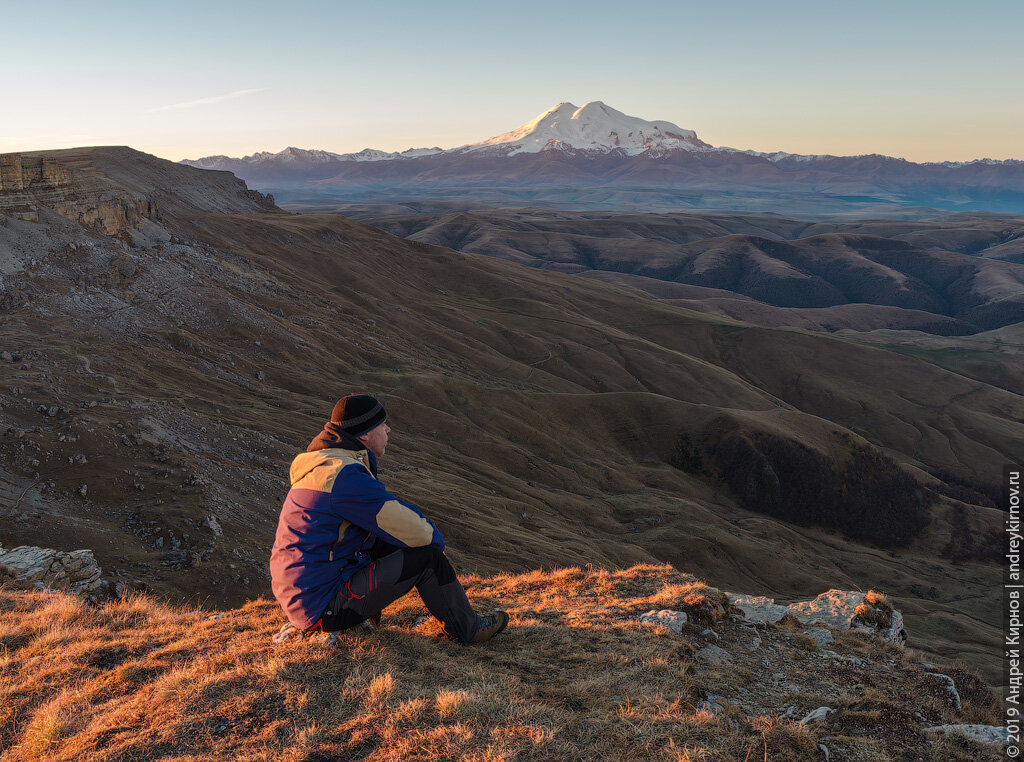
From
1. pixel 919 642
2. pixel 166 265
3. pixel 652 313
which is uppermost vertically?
pixel 166 265

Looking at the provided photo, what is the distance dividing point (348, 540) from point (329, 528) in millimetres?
279

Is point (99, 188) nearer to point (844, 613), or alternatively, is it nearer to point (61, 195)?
point (61, 195)

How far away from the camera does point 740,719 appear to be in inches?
258

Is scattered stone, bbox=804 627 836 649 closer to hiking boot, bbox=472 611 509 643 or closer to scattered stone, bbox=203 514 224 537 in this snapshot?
hiking boot, bbox=472 611 509 643

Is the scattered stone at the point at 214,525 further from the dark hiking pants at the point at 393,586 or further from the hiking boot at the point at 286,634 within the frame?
the dark hiking pants at the point at 393,586

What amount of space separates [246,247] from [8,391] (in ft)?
226

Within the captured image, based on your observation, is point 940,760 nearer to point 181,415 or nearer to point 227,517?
point 227,517

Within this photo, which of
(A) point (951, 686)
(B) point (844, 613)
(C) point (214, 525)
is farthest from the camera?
(C) point (214, 525)

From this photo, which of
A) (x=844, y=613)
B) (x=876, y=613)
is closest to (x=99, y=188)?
(x=844, y=613)

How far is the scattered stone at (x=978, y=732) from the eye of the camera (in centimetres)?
655

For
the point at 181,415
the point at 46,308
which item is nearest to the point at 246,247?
the point at 46,308

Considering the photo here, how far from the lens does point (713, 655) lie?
8.85 m

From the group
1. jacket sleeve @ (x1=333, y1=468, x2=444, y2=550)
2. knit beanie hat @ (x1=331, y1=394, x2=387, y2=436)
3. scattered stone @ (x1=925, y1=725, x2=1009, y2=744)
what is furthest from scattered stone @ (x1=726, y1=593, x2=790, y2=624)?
knit beanie hat @ (x1=331, y1=394, x2=387, y2=436)

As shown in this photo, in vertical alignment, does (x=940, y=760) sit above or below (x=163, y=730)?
below
